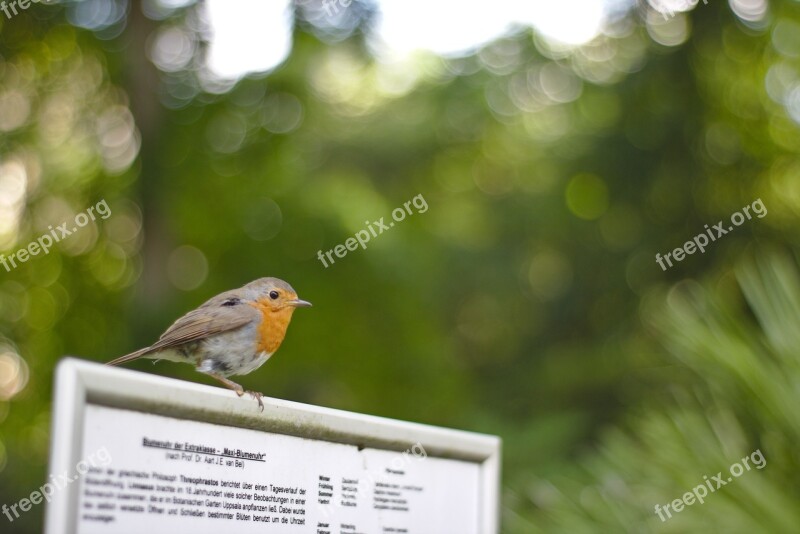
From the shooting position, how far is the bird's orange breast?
3.48m

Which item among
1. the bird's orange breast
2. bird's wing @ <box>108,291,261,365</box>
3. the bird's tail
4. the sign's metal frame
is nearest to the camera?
the sign's metal frame

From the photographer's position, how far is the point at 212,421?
2.18 m

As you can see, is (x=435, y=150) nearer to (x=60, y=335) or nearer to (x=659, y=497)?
(x=60, y=335)

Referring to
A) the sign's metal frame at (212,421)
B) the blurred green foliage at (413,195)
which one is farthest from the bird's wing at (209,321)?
the blurred green foliage at (413,195)

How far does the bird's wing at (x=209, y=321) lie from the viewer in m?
3.27

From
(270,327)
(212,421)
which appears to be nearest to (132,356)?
(270,327)

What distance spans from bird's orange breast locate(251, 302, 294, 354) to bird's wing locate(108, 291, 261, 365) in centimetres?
5

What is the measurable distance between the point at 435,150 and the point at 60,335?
4.44m

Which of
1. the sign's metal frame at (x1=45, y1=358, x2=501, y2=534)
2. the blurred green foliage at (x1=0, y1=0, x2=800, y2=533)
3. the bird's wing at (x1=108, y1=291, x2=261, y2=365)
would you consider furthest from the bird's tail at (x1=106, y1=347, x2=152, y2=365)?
the blurred green foliage at (x1=0, y1=0, x2=800, y2=533)

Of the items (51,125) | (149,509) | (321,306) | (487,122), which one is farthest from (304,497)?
(487,122)

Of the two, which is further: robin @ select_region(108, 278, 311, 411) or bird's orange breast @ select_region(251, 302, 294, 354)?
bird's orange breast @ select_region(251, 302, 294, 354)

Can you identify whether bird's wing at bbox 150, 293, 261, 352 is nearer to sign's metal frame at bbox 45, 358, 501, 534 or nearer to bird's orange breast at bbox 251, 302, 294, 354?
bird's orange breast at bbox 251, 302, 294, 354

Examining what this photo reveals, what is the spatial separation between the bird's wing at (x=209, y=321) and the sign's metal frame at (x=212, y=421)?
38.5 inches

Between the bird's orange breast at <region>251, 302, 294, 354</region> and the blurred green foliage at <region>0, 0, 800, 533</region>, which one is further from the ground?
the blurred green foliage at <region>0, 0, 800, 533</region>
